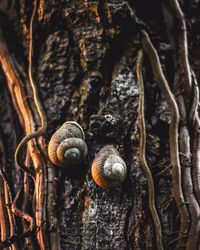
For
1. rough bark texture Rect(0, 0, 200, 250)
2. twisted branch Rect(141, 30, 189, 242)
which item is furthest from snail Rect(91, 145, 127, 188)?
twisted branch Rect(141, 30, 189, 242)

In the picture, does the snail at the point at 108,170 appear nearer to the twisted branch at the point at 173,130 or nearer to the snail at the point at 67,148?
the snail at the point at 67,148

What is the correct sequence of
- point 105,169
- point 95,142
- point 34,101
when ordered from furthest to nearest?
point 34,101 → point 95,142 → point 105,169

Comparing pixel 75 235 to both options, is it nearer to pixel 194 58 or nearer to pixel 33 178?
pixel 33 178

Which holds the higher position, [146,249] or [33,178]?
[33,178]

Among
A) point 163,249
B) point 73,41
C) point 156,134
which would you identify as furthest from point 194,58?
point 163,249

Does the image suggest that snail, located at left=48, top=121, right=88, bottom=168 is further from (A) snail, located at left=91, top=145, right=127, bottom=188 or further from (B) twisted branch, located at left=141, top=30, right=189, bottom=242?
(B) twisted branch, located at left=141, top=30, right=189, bottom=242

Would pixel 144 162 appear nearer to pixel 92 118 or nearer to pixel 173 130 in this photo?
pixel 173 130

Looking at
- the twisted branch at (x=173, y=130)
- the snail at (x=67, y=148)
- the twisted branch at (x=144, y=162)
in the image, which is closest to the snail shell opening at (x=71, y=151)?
the snail at (x=67, y=148)
